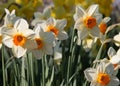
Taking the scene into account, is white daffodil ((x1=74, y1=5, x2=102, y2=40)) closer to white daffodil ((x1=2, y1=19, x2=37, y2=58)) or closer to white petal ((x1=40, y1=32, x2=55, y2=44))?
white petal ((x1=40, y1=32, x2=55, y2=44))

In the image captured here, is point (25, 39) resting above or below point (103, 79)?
above

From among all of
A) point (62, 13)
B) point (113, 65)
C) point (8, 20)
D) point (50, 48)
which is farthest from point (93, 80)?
point (62, 13)

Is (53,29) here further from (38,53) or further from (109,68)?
(109,68)

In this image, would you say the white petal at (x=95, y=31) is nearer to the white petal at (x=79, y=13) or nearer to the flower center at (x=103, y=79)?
the white petal at (x=79, y=13)

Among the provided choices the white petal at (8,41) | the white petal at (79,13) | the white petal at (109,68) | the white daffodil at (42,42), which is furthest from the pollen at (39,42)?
the white petal at (109,68)

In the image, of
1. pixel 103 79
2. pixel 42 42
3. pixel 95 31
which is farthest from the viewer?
pixel 95 31

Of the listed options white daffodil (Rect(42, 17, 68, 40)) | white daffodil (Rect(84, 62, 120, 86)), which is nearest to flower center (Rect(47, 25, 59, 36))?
white daffodil (Rect(42, 17, 68, 40))

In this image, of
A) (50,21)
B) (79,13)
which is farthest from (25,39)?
(79,13)
